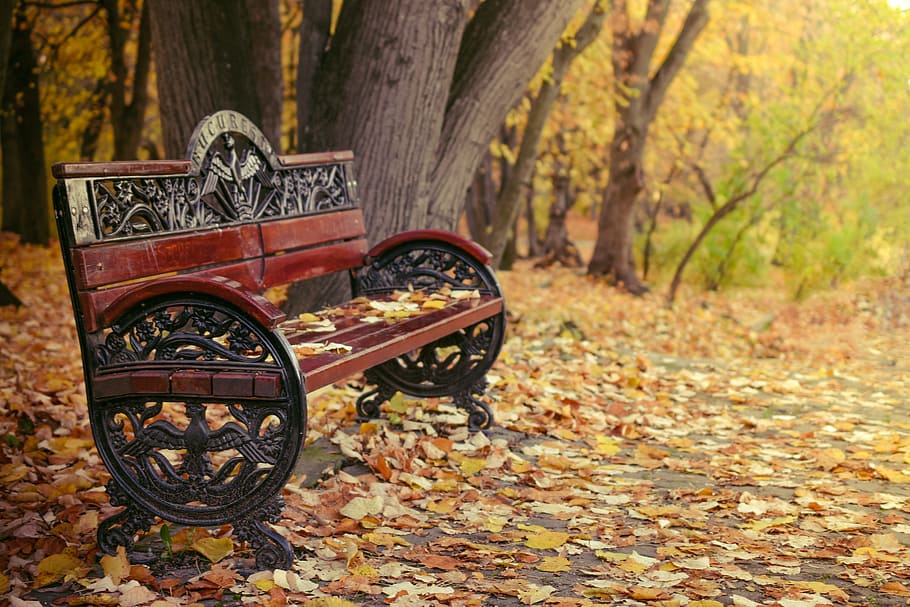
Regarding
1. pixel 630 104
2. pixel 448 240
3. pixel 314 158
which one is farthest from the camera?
pixel 630 104

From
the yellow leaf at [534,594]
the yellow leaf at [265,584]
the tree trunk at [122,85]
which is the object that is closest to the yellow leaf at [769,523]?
the yellow leaf at [534,594]

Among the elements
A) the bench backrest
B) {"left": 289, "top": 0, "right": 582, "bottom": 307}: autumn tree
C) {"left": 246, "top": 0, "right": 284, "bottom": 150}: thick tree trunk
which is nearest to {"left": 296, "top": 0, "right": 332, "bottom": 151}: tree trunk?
{"left": 289, "top": 0, "right": 582, "bottom": 307}: autumn tree

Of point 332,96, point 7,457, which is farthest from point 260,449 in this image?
point 332,96

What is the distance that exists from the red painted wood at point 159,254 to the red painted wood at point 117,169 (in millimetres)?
236

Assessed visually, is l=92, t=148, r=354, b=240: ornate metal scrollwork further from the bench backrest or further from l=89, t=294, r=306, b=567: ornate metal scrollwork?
l=89, t=294, r=306, b=567: ornate metal scrollwork

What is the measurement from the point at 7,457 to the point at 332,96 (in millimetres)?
2894

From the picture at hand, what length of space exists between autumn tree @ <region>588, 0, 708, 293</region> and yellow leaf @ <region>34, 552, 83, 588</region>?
11.5 meters

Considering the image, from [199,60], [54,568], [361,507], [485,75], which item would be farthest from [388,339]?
[199,60]

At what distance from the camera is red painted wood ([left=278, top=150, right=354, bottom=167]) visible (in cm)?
453

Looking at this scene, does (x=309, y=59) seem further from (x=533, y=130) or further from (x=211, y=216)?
(x=533, y=130)

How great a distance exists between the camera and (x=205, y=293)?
302cm

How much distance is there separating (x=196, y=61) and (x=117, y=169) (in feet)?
10.2

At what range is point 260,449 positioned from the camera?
3.06 m

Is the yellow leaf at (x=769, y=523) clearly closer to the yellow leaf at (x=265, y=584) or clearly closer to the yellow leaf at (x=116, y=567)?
the yellow leaf at (x=265, y=584)
